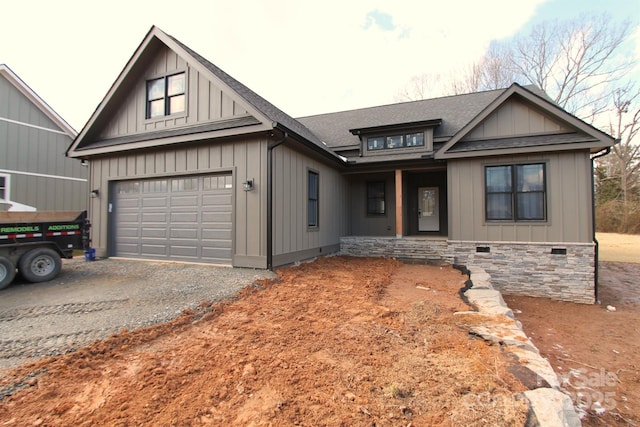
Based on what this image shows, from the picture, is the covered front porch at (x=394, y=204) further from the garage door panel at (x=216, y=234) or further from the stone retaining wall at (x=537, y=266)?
the garage door panel at (x=216, y=234)

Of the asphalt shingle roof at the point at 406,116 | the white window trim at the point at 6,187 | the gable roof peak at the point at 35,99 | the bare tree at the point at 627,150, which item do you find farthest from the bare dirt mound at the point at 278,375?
the bare tree at the point at 627,150

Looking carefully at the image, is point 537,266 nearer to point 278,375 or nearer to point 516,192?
point 516,192

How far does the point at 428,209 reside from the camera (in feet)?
38.4

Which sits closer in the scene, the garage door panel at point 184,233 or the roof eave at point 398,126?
the garage door panel at point 184,233

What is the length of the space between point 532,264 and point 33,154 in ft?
56.5

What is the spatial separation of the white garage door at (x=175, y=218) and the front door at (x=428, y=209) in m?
7.38

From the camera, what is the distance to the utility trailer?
5344 mm

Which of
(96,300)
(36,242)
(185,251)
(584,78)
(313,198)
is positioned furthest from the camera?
(584,78)

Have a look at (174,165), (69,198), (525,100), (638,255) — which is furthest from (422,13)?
(69,198)

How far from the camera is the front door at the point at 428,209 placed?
457 inches

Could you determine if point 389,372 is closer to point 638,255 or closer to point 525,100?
point 525,100

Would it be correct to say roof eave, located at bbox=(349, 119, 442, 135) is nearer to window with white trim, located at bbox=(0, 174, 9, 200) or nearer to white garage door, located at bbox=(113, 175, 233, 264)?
white garage door, located at bbox=(113, 175, 233, 264)

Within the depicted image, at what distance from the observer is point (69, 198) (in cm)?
1319

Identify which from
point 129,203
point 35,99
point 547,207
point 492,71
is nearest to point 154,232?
point 129,203
